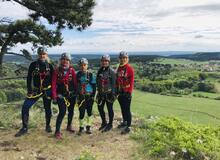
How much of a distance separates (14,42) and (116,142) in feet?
21.5

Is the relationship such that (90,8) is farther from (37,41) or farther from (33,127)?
(33,127)

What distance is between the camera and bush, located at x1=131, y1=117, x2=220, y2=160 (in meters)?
7.39

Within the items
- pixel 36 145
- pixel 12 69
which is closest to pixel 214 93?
pixel 12 69

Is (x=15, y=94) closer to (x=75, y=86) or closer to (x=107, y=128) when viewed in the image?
(x=107, y=128)

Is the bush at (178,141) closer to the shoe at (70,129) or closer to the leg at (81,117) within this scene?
the leg at (81,117)

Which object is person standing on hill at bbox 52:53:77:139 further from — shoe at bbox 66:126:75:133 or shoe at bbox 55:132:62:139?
shoe at bbox 66:126:75:133

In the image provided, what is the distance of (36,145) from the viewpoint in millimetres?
8086

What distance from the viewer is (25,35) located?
12.8 metres

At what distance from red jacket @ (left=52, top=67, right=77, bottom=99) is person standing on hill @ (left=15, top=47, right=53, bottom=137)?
0.53ft

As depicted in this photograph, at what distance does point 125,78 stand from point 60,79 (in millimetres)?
1639

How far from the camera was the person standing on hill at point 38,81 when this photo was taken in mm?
8562

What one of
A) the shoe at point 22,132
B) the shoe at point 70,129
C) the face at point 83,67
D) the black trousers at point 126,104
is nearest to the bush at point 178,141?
the black trousers at point 126,104

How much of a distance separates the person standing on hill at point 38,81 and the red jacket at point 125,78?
1.73 meters

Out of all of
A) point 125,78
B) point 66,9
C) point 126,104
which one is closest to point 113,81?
point 125,78
